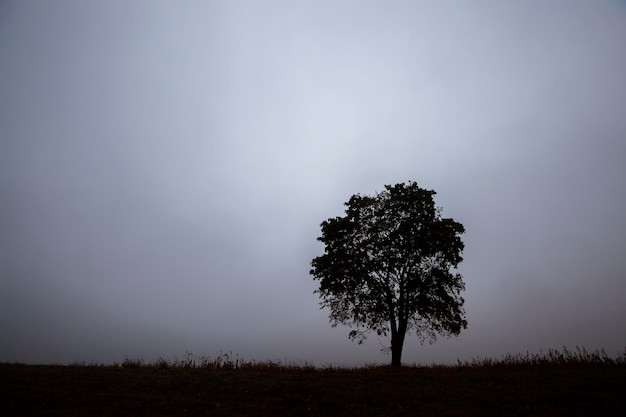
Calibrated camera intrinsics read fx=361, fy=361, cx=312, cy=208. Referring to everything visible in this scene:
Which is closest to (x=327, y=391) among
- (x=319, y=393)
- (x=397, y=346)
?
(x=319, y=393)

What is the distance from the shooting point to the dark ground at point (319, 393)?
1316 cm

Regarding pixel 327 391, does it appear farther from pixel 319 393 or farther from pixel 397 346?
pixel 397 346

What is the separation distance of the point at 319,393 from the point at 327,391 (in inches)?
14.9

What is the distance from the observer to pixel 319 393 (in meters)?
15.3

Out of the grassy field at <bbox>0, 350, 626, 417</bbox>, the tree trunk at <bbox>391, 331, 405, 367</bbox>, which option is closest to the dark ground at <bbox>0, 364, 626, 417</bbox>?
the grassy field at <bbox>0, 350, 626, 417</bbox>

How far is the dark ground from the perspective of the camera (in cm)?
1316

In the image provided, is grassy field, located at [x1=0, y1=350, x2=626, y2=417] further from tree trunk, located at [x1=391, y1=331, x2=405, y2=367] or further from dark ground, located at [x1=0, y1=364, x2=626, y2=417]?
tree trunk, located at [x1=391, y1=331, x2=405, y2=367]

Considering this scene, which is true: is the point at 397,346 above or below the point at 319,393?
above

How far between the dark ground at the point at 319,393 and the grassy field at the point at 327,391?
4 centimetres

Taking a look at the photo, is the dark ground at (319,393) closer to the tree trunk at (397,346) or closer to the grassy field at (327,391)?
the grassy field at (327,391)

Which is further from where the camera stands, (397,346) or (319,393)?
(397,346)

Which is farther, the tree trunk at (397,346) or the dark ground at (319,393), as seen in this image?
the tree trunk at (397,346)

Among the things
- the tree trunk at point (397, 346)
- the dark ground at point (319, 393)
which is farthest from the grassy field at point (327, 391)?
the tree trunk at point (397, 346)

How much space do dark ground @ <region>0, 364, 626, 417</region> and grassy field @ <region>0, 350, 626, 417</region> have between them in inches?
1.5
